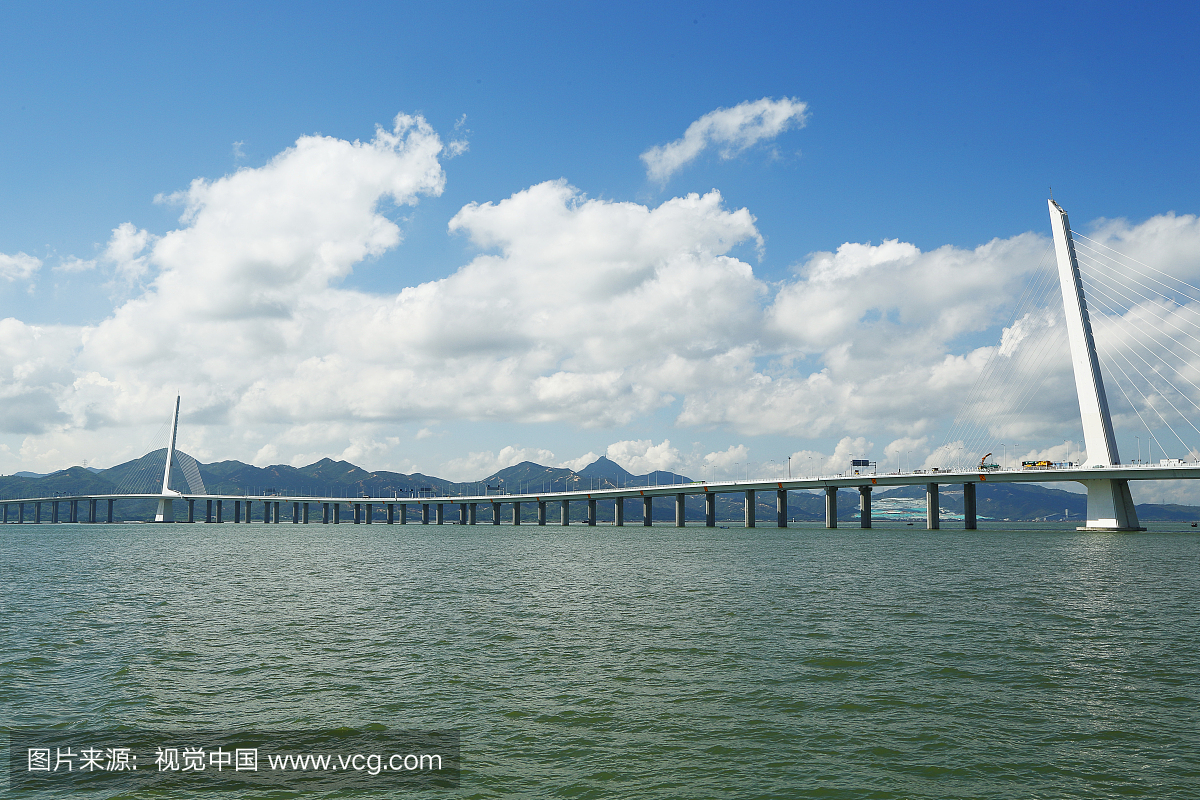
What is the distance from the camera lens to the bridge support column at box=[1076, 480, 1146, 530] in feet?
373

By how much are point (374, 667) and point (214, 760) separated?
8271 mm

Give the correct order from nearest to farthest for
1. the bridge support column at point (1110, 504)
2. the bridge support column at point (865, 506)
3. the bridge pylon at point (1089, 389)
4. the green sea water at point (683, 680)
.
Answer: the green sea water at point (683, 680) < the bridge pylon at point (1089, 389) < the bridge support column at point (1110, 504) < the bridge support column at point (865, 506)

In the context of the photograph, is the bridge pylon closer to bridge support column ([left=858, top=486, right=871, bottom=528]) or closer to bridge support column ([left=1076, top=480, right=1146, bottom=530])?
bridge support column ([left=1076, top=480, right=1146, bottom=530])

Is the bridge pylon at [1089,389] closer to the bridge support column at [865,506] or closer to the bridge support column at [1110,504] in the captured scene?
the bridge support column at [1110,504]

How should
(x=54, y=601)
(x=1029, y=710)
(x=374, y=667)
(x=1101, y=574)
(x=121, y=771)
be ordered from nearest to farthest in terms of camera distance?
1. (x=121, y=771)
2. (x=1029, y=710)
3. (x=374, y=667)
4. (x=54, y=601)
5. (x=1101, y=574)

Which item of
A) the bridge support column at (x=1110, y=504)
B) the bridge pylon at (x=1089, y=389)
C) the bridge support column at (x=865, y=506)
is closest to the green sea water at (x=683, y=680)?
the bridge pylon at (x=1089, y=389)

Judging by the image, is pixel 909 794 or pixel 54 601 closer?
pixel 909 794

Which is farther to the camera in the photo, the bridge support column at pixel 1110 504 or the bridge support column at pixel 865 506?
the bridge support column at pixel 865 506

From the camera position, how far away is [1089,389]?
103062 mm

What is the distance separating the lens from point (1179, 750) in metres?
14.7

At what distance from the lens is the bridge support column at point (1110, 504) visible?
373 ft

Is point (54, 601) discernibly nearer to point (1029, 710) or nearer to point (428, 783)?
point (428, 783)

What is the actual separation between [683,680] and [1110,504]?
122 metres

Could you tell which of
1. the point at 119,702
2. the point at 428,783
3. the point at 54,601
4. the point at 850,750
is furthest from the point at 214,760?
the point at 54,601
